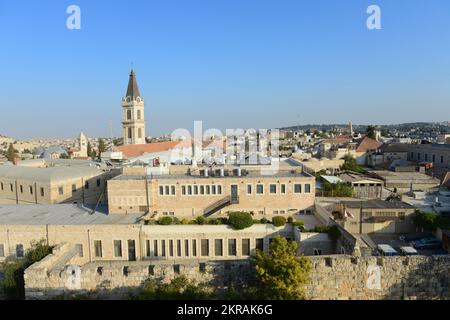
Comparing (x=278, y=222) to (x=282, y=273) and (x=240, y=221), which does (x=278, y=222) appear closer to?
(x=240, y=221)

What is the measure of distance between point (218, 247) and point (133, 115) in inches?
1878

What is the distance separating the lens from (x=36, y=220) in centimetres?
2539

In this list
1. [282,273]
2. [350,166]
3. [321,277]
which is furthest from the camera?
[350,166]

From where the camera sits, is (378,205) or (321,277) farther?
(378,205)

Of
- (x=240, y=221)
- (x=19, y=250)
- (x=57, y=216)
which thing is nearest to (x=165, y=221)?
(x=240, y=221)

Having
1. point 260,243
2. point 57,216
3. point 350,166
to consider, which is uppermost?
point 350,166

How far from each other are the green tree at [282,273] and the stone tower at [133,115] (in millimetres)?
55666

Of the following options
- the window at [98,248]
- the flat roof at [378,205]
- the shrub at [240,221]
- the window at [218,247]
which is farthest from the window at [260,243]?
the window at [98,248]

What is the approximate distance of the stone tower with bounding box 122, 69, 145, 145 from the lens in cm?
6588

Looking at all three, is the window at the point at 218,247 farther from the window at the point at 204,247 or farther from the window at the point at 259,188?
the window at the point at 259,188

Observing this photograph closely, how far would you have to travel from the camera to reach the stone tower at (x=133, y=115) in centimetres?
6588

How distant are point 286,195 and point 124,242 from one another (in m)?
12.5

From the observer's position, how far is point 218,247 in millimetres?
23875

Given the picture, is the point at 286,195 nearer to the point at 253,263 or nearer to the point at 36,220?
the point at 253,263
